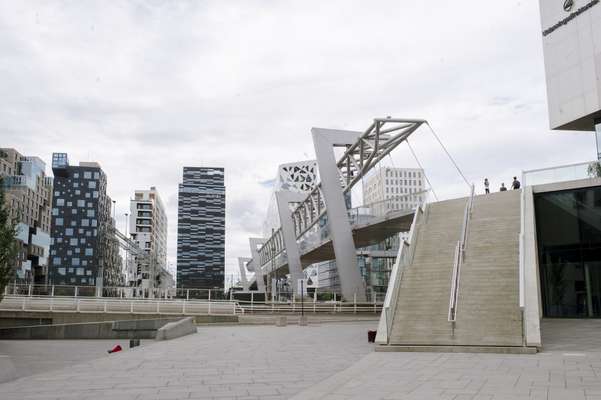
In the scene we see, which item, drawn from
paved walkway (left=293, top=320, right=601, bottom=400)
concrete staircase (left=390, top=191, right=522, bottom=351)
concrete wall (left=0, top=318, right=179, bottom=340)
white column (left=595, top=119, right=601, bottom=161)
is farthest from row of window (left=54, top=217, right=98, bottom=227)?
paved walkway (left=293, top=320, right=601, bottom=400)

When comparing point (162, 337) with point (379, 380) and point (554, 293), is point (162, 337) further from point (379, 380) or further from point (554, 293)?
point (554, 293)

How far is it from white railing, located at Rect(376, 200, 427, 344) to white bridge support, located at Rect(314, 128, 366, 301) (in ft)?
44.9

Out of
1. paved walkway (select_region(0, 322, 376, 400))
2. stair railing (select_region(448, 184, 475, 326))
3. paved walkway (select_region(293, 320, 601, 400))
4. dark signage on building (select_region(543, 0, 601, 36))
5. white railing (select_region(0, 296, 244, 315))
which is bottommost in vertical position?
paved walkway (select_region(0, 322, 376, 400))

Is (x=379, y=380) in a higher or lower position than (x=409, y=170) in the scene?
lower

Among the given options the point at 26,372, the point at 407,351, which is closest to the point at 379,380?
the point at 407,351

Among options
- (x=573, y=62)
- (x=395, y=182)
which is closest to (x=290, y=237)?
(x=573, y=62)

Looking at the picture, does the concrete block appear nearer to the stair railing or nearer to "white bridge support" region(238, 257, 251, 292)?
the stair railing

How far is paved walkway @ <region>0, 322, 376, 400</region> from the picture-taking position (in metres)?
9.02

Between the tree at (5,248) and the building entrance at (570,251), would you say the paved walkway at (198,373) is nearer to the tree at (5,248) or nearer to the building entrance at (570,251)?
the tree at (5,248)

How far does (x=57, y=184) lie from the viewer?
430 feet

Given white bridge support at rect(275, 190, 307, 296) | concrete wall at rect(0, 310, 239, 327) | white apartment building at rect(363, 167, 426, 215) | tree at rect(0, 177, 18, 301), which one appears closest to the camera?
tree at rect(0, 177, 18, 301)

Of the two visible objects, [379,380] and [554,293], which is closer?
[379,380]

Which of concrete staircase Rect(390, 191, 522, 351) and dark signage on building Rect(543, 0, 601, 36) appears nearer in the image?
concrete staircase Rect(390, 191, 522, 351)

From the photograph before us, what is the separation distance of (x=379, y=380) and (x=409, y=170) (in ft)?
538
